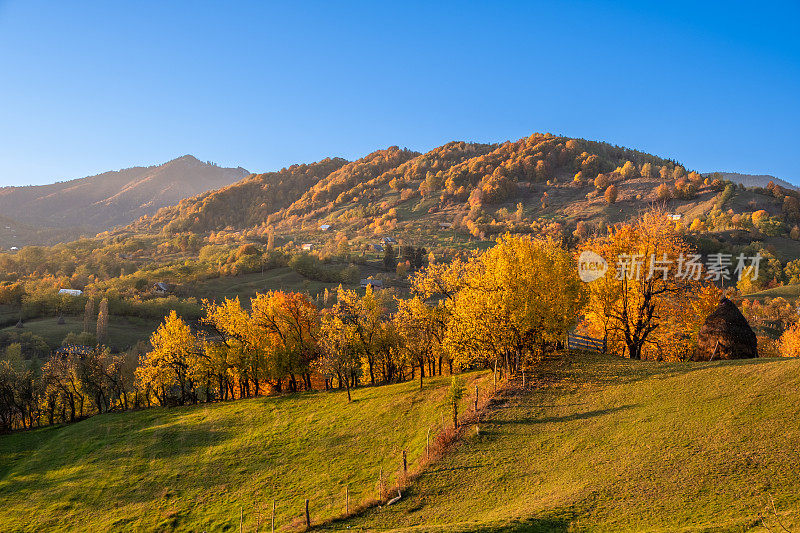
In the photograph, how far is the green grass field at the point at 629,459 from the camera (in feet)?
63.6

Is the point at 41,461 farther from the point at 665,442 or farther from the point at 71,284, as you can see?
the point at 71,284

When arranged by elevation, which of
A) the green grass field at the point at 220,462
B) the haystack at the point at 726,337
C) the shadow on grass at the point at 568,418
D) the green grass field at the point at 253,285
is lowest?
the green grass field at the point at 220,462

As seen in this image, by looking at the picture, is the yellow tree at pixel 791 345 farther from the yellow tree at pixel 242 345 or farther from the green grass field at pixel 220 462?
the yellow tree at pixel 242 345

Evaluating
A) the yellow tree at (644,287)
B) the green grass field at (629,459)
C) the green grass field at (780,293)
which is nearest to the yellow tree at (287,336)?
the green grass field at (629,459)

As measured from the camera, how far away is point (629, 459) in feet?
81.3

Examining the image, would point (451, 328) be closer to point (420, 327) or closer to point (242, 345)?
point (420, 327)

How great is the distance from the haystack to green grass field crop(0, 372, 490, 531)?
67.7 ft

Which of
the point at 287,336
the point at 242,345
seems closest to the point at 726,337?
the point at 287,336

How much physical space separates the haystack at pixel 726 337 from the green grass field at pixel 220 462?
20.6 meters

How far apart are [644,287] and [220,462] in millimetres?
44262

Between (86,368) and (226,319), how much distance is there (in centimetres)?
2886

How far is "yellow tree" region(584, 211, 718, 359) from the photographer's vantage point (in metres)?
43.6

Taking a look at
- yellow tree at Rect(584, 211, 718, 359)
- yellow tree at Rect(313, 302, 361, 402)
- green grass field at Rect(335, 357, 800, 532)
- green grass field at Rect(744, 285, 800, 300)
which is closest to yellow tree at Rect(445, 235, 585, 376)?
green grass field at Rect(335, 357, 800, 532)

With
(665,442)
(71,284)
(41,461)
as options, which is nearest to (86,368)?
(41,461)
